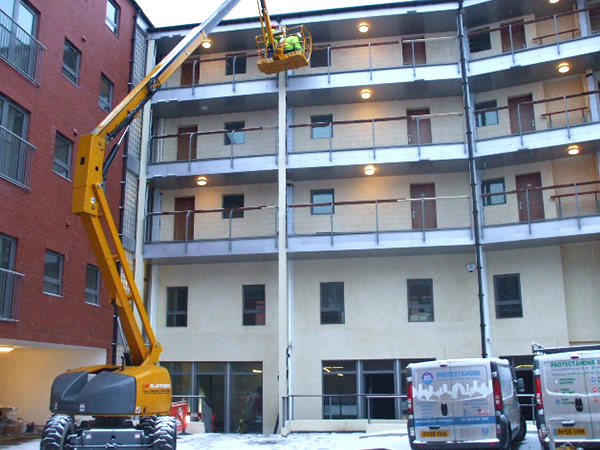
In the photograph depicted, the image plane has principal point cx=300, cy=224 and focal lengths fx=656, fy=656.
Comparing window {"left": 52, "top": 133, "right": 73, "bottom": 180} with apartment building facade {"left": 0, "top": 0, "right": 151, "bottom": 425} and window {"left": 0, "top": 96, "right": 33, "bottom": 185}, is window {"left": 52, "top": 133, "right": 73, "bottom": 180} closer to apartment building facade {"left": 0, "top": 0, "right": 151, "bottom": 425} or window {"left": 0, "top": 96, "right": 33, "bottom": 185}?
apartment building facade {"left": 0, "top": 0, "right": 151, "bottom": 425}

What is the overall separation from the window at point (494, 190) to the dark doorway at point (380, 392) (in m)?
6.66

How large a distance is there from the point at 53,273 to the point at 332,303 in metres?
9.28

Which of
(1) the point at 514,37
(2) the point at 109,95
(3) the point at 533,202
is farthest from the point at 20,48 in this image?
(1) the point at 514,37

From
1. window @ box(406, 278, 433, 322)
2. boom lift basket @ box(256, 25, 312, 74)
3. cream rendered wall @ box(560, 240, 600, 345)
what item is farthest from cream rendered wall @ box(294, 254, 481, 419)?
boom lift basket @ box(256, 25, 312, 74)

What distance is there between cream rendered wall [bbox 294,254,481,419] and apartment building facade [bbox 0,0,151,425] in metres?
6.43

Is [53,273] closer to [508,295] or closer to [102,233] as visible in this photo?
[102,233]

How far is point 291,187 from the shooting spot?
23.4 meters

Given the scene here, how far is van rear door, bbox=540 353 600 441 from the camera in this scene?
11.4 metres

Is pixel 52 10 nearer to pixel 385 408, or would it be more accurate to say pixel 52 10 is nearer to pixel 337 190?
pixel 337 190

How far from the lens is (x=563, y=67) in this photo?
21328 mm

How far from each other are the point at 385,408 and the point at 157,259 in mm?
9277

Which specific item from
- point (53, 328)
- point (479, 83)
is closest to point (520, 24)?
point (479, 83)

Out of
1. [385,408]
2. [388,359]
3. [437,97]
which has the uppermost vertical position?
[437,97]

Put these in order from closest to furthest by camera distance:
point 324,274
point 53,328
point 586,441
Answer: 1. point 586,441
2. point 53,328
3. point 324,274
